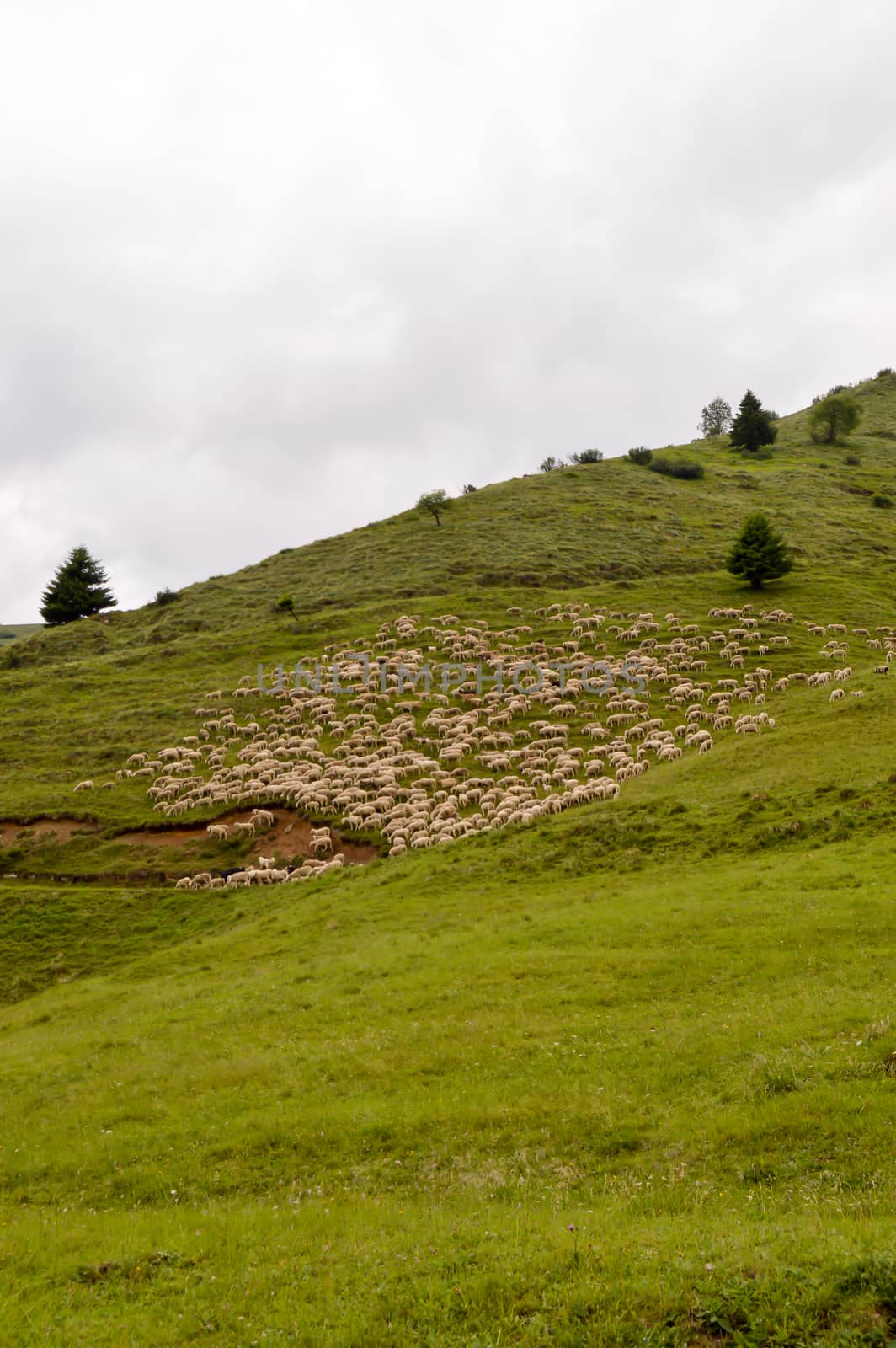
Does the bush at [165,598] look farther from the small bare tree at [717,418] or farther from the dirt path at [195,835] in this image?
the small bare tree at [717,418]

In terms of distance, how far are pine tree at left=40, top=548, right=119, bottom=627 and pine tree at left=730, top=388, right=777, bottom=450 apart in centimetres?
10578

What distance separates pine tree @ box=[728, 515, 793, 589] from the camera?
67125 mm

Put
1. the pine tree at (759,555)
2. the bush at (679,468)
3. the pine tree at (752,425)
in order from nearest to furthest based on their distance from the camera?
the pine tree at (759,555), the bush at (679,468), the pine tree at (752,425)

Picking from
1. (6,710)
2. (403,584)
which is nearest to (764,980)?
(6,710)

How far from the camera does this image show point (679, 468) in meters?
118

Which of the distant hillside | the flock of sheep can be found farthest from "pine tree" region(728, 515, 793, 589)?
the flock of sheep

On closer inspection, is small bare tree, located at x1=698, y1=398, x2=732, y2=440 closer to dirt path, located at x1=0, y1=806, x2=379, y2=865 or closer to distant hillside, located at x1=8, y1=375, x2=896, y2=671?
distant hillside, located at x1=8, y1=375, x2=896, y2=671

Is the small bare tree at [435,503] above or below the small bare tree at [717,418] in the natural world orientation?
below

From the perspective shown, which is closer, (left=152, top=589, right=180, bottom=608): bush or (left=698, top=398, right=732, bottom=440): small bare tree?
(left=152, top=589, right=180, bottom=608): bush

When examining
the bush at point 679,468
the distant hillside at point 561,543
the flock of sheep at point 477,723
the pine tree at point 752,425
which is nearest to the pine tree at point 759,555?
the distant hillside at point 561,543

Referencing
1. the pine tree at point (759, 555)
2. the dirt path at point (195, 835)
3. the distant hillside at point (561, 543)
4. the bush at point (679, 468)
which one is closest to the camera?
the dirt path at point (195, 835)

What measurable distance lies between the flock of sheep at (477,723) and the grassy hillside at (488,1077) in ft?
8.60

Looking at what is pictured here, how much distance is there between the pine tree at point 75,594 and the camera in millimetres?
95125

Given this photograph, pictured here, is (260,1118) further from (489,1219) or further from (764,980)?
(764,980)
